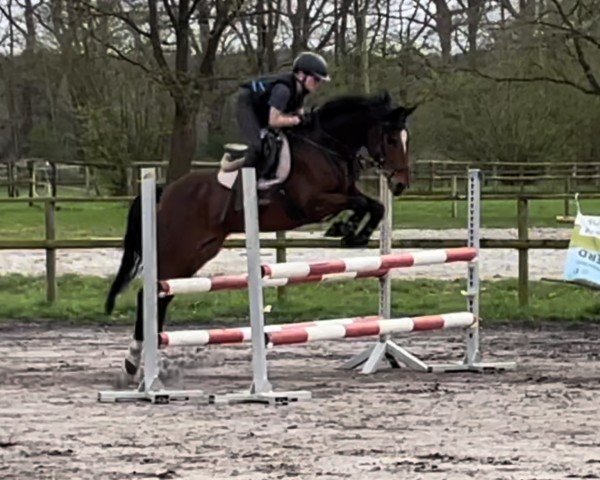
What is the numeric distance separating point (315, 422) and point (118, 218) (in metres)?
19.7

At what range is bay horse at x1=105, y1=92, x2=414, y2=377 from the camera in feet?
26.0

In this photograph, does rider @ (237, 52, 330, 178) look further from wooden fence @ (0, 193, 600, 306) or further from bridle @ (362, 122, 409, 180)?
wooden fence @ (0, 193, 600, 306)

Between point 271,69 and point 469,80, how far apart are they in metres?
5.62

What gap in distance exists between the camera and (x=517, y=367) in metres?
8.36

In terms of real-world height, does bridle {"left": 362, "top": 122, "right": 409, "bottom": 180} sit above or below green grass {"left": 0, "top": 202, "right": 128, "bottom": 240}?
above

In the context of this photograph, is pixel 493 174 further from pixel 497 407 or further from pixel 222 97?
pixel 497 407

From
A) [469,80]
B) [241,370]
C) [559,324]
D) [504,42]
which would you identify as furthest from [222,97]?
[241,370]

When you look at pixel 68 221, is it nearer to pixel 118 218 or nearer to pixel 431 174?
pixel 118 218

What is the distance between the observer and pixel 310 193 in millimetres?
7938

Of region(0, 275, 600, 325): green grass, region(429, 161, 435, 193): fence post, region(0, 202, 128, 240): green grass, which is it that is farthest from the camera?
region(429, 161, 435, 193): fence post

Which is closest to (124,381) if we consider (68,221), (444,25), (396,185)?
(396,185)

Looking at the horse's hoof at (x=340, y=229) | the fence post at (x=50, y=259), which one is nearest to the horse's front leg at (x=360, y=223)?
the horse's hoof at (x=340, y=229)

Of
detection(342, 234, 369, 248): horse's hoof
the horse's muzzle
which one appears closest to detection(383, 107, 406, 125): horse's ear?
the horse's muzzle

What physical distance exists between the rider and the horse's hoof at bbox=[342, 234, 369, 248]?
0.62 metres
